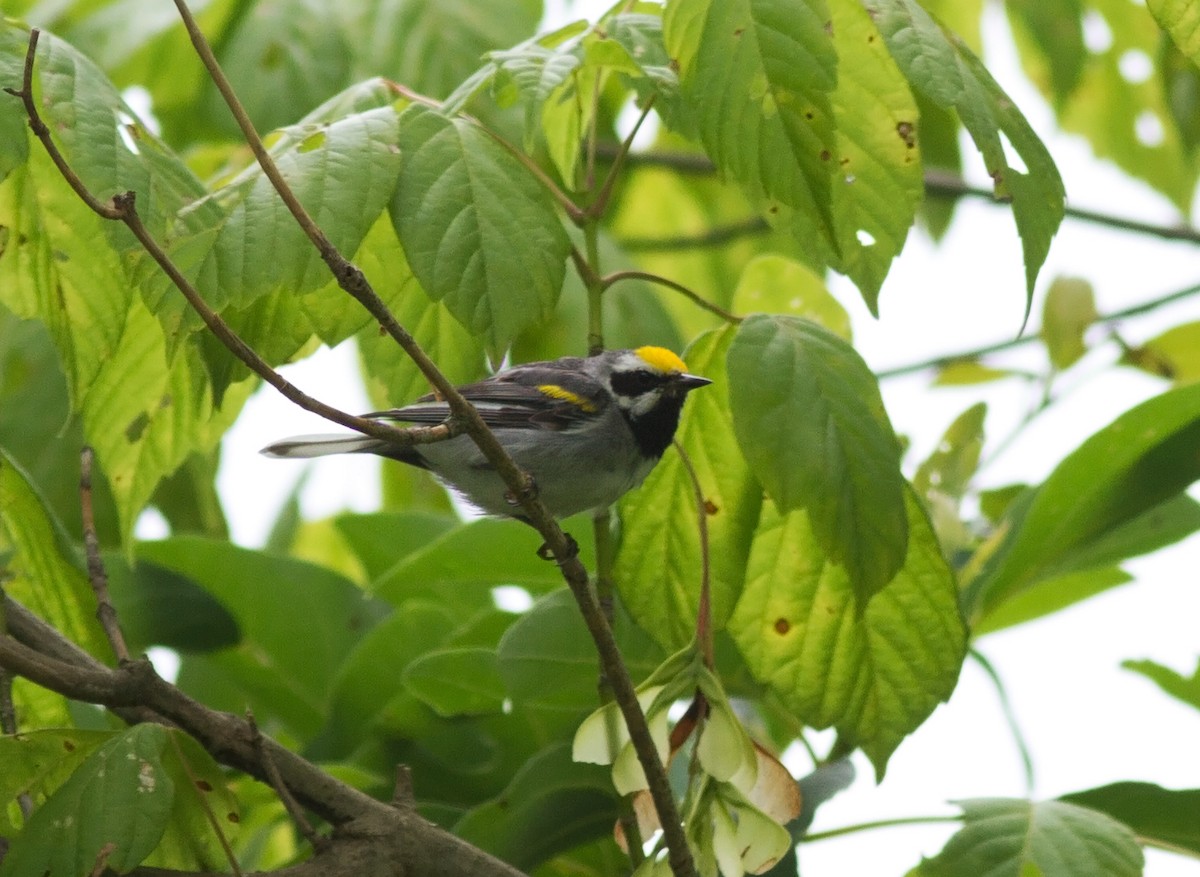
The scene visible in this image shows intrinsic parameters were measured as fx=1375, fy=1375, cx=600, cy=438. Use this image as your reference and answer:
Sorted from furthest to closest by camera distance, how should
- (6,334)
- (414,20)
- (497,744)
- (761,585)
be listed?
(414,20)
(6,334)
(497,744)
(761,585)

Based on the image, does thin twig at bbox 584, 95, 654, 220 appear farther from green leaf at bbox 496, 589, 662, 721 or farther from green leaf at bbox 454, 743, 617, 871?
green leaf at bbox 454, 743, 617, 871

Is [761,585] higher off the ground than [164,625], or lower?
higher

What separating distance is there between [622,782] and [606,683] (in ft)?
0.59

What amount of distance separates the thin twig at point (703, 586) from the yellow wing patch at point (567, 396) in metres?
1.26

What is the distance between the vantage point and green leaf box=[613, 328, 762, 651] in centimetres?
223

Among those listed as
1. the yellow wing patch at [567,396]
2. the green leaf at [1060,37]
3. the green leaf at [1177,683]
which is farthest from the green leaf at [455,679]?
the green leaf at [1060,37]

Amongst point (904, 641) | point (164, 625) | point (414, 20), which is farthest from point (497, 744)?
point (414, 20)

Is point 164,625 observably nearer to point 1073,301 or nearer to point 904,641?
point 904,641

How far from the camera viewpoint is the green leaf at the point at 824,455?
1.92 metres

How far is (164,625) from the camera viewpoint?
2844 millimetres

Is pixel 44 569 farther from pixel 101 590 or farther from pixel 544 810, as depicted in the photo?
pixel 544 810

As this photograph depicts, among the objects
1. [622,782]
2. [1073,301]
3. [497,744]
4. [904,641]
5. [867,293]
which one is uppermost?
[867,293]

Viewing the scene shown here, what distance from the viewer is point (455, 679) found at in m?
2.48

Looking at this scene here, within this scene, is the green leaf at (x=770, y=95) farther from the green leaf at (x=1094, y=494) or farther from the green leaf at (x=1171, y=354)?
the green leaf at (x=1171, y=354)
